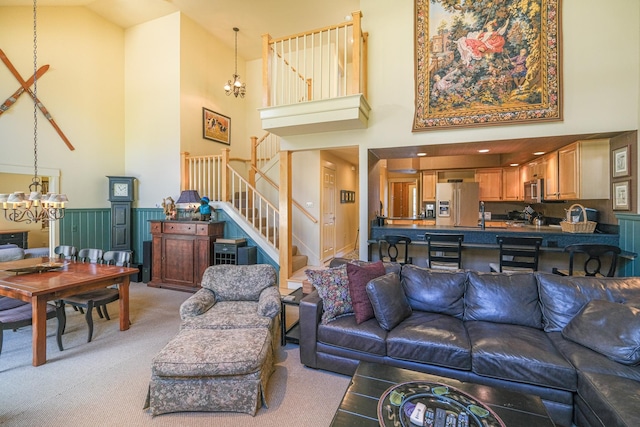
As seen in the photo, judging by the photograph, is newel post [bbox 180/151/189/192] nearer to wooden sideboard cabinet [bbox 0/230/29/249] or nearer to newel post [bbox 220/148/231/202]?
newel post [bbox 220/148/231/202]

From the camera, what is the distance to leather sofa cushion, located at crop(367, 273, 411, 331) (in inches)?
92.7

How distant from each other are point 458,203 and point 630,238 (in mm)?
3145

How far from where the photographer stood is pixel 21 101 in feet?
15.5

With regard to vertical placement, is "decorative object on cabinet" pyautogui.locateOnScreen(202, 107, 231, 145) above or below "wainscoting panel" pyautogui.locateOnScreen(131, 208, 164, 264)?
above

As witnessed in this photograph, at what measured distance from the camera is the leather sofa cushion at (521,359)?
71.9 inches

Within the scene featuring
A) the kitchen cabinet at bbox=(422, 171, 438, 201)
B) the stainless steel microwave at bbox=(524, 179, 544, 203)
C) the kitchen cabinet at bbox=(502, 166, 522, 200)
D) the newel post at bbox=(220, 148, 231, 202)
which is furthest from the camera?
the kitchen cabinet at bbox=(422, 171, 438, 201)

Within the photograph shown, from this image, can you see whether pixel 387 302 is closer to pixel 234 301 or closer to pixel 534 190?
pixel 234 301

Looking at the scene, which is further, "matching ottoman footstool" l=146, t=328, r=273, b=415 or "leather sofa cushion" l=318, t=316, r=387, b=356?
"leather sofa cushion" l=318, t=316, r=387, b=356

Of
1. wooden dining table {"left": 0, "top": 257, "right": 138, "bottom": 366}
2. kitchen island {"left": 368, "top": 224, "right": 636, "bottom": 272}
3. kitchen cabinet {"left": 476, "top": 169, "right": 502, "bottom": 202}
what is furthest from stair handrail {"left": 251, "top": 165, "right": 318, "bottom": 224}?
kitchen cabinet {"left": 476, "top": 169, "right": 502, "bottom": 202}

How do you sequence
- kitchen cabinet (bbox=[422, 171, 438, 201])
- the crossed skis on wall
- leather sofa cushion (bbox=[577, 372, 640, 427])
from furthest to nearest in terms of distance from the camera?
1. kitchen cabinet (bbox=[422, 171, 438, 201])
2. the crossed skis on wall
3. leather sofa cushion (bbox=[577, 372, 640, 427])

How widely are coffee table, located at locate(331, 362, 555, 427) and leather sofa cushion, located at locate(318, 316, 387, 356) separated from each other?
46 centimetres

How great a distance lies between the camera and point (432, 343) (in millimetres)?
2119

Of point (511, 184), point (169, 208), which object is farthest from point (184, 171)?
point (511, 184)

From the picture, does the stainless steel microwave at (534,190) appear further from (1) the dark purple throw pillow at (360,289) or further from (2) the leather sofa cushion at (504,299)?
(1) the dark purple throw pillow at (360,289)
